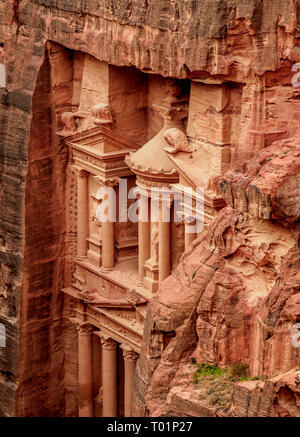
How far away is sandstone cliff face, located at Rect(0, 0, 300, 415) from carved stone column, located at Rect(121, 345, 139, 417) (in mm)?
2939

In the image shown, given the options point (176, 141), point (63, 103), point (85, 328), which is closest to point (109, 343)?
point (85, 328)

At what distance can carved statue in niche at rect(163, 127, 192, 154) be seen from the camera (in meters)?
27.3

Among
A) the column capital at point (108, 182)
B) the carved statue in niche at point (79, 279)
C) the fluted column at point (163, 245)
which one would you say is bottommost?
the carved statue in niche at point (79, 279)

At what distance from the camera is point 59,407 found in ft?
109

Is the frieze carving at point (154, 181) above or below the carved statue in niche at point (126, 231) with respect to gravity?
above

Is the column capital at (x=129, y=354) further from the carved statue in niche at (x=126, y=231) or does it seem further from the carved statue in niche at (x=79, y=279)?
the carved statue in niche at (x=126, y=231)

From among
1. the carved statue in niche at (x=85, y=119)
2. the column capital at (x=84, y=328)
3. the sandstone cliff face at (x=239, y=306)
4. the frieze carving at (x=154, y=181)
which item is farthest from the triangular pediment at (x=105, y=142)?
the sandstone cliff face at (x=239, y=306)

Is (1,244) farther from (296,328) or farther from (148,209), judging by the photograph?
(296,328)

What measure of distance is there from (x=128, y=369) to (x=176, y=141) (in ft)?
18.2

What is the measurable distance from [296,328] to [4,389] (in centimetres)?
1188

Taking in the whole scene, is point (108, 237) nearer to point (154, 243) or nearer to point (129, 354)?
point (154, 243)

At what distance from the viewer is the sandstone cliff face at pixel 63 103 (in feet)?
79.5

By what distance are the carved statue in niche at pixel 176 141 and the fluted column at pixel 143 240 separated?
5.56 ft
